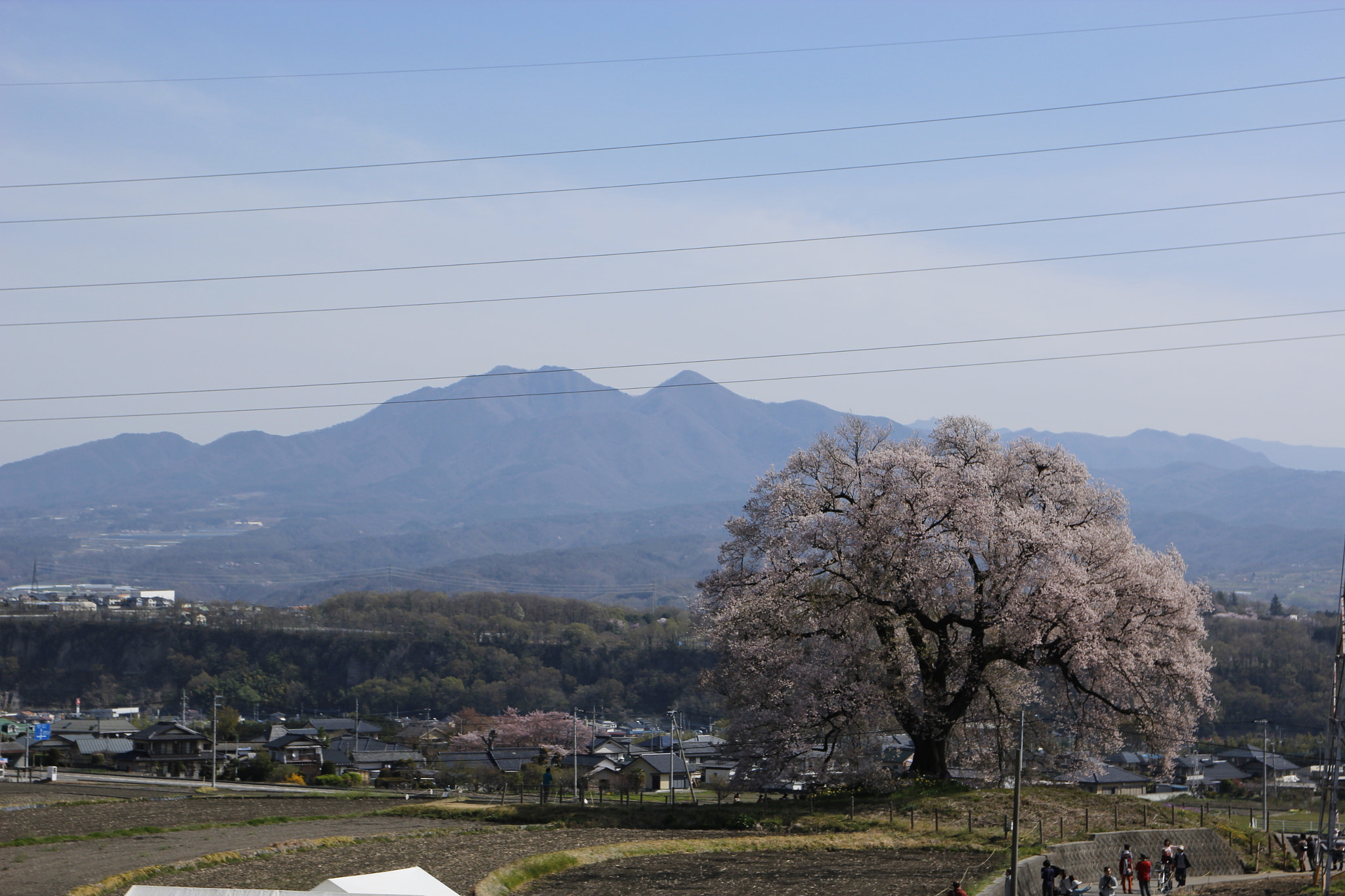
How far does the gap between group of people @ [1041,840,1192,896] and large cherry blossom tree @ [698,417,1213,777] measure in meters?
4.36

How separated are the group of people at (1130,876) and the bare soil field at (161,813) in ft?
60.5

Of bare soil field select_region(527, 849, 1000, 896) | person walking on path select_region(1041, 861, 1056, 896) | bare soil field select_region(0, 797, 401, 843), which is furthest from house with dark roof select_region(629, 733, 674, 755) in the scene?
person walking on path select_region(1041, 861, 1056, 896)

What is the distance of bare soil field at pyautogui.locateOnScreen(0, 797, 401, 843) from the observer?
26894 mm

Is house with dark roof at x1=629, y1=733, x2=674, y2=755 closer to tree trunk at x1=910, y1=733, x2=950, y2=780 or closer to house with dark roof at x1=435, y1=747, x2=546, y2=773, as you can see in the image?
house with dark roof at x1=435, y1=747, x2=546, y2=773

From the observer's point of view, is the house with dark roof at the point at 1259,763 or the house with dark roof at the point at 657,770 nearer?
the house with dark roof at the point at 657,770

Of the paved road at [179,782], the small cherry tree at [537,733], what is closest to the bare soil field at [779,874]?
the paved road at [179,782]

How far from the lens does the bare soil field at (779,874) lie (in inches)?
810

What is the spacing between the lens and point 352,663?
13988cm

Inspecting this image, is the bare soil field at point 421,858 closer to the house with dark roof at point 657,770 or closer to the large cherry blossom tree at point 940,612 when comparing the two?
the large cherry blossom tree at point 940,612

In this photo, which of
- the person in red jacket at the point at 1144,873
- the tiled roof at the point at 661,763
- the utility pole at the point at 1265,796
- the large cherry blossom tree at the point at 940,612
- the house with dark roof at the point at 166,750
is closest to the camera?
the person in red jacket at the point at 1144,873

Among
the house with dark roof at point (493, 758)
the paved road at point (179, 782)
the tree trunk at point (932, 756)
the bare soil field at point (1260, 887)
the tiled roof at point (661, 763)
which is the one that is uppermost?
the tree trunk at point (932, 756)

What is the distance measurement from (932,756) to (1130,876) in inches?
284

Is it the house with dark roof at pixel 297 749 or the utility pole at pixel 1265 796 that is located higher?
the utility pole at pixel 1265 796

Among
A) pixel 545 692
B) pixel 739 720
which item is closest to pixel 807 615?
pixel 739 720
